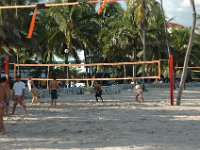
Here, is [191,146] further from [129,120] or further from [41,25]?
[41,25]

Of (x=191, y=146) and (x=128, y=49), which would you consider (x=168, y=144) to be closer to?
(x=191, y=146)

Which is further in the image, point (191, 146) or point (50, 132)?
point (50, 132)

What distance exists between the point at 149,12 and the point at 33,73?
1333 cm

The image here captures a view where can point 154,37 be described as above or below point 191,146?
above

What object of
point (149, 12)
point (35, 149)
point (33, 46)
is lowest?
point (35, 149)

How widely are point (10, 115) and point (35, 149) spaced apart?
21.6ft

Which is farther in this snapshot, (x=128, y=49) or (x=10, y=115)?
(x=128, y=49)

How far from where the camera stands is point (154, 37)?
3803 cm

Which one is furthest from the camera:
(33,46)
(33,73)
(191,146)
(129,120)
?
(33,73)

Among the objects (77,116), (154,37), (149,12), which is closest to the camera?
(77,116)

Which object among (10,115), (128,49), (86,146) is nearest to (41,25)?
(128,49)

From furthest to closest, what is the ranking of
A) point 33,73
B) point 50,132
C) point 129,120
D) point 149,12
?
1. point 33,73
2. point 149,12
3. point 129,120
4. point 50,132

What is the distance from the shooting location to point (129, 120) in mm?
13062

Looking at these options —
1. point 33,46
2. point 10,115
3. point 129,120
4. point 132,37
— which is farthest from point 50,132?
point 132,37
